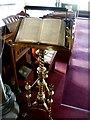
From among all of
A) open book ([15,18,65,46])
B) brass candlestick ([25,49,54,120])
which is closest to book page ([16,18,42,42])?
open book ([15,18,65,46])

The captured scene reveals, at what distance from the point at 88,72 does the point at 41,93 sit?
5.31 feet

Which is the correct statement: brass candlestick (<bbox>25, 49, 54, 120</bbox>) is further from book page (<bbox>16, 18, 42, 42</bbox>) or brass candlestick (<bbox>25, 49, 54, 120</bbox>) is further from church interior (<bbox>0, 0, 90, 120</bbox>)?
book page (<bbox>16, 18, 42, 42</bbox>)

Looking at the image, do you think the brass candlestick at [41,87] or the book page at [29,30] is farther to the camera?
the brass candlestick at [41,87]

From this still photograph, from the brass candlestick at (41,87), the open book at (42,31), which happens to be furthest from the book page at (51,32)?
the brass candlestick at (41,87)

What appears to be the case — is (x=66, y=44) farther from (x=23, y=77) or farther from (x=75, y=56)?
(x=75, y=56)

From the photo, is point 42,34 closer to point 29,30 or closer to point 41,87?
point 29,30

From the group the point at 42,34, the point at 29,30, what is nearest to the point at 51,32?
the point at 42,34

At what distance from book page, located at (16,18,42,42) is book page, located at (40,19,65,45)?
0.14ft

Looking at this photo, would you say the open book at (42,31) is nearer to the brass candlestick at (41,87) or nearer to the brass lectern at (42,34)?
the brass lectern at (42,34)

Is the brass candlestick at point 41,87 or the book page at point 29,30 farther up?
the book page at point 29,30

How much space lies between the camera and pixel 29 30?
1.26 metres

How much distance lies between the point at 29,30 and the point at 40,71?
381 mm

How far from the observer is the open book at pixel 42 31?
1188 mm

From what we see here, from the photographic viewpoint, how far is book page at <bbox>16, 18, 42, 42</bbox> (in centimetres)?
123
